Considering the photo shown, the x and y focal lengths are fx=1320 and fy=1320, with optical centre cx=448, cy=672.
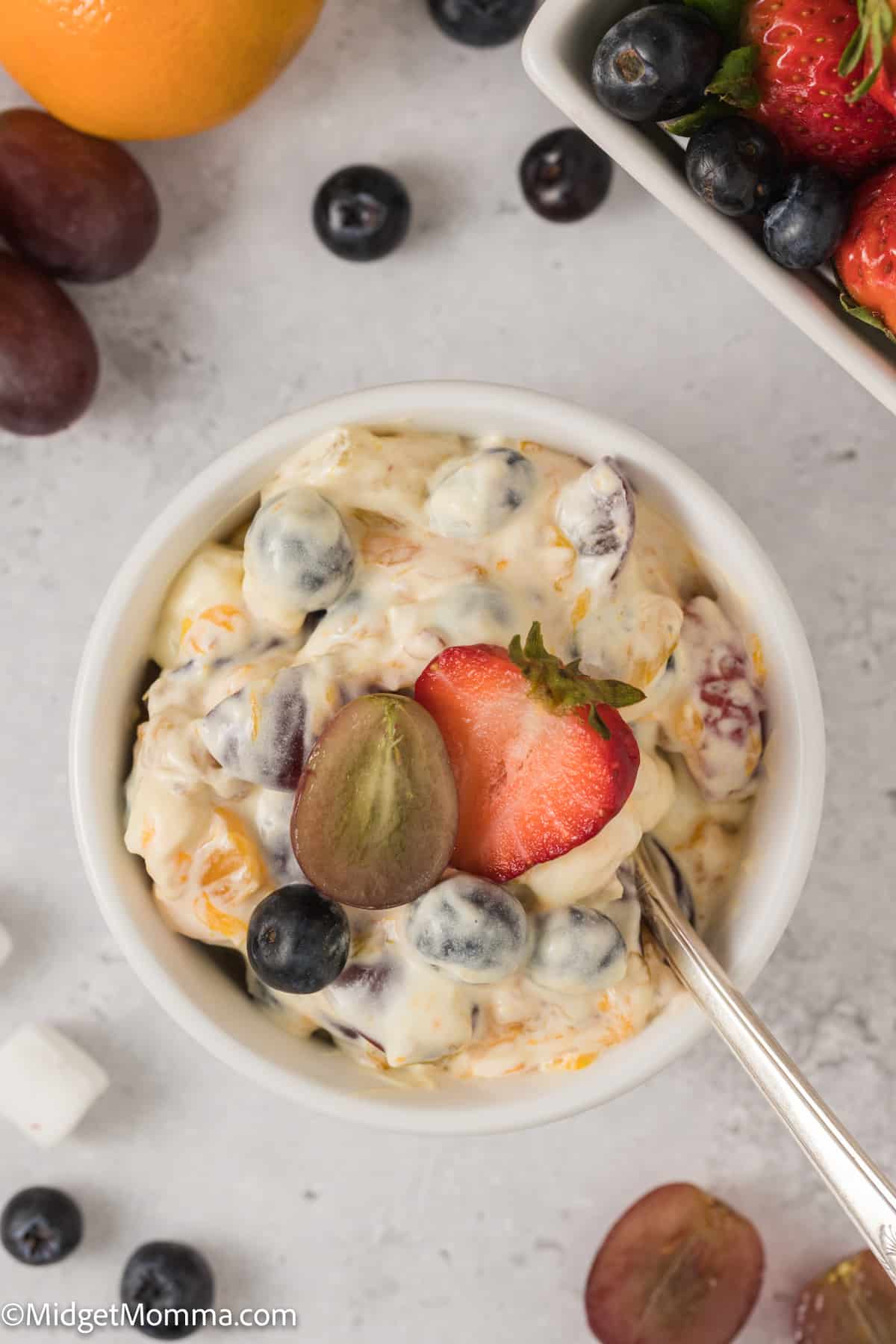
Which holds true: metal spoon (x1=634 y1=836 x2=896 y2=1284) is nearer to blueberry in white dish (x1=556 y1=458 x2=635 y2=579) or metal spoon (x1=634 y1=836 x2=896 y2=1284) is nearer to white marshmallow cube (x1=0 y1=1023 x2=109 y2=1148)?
blueberry in white dish (x1=556 y1=458 x2=635 y2=579)

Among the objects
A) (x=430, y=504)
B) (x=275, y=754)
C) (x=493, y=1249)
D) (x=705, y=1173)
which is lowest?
(x=493, y=1249)

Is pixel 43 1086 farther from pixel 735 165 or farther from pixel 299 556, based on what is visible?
pixel 735 165

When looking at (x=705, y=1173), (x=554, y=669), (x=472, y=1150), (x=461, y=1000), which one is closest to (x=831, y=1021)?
(x=705, y=1173)

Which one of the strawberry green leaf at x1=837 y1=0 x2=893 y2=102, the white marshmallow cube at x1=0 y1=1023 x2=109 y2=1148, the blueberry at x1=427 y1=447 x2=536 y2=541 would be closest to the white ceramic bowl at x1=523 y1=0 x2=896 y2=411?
the strawberry green leaf at x1=837 y1=0 x2=893 y2=102

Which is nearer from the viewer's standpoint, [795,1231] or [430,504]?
[430,504]

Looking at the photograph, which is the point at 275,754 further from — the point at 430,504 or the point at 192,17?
the point at 192,17

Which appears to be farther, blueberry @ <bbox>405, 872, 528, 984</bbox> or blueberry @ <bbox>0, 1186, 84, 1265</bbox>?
blueberry @ <bbox>0, 1186, 84, 1265</bbox>

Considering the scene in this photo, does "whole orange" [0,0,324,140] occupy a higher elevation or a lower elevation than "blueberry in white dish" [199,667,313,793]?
higher
